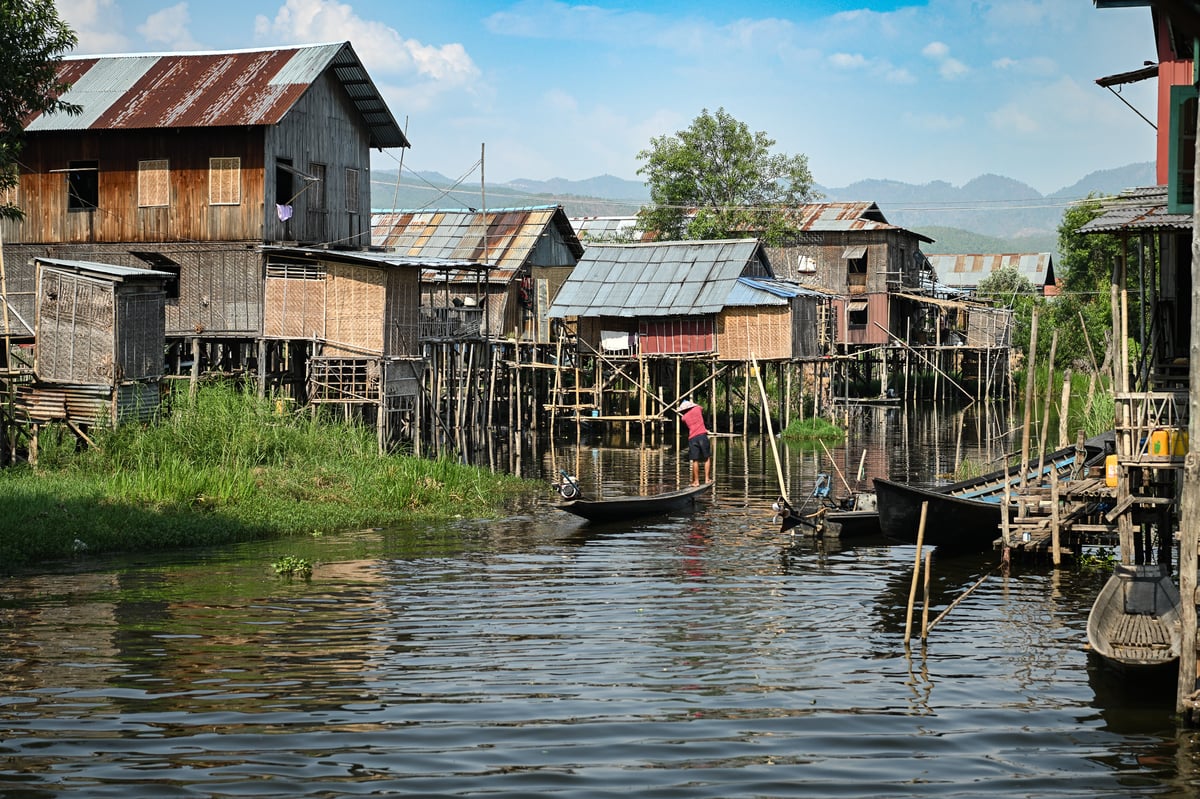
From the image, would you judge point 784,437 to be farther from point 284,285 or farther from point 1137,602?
point 1137,602

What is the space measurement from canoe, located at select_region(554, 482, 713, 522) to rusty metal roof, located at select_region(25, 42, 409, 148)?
36.6 feet

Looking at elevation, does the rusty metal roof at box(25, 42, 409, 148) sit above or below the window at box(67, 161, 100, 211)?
above

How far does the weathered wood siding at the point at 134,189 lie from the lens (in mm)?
25219

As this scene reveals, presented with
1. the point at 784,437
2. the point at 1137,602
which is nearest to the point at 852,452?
the point at 784,437

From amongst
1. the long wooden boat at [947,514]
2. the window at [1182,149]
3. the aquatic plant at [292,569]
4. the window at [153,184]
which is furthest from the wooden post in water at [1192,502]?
the window at [153,184]

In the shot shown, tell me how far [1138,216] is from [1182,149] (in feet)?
3.93

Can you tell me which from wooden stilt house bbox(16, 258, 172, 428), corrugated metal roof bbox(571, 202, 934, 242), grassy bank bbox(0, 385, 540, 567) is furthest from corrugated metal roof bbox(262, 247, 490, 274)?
corrugated metal roof bbox(571, 202, 934, 242)

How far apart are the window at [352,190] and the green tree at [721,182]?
15.9 m

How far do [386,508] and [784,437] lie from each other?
17.8m

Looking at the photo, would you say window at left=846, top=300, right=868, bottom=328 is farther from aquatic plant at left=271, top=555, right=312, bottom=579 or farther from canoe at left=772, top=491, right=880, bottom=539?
aquatic plant at left=271, top=555, right=312, bottom=579

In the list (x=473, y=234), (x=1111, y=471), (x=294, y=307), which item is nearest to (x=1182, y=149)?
(x=1111, y=471)

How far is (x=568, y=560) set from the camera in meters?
15.3

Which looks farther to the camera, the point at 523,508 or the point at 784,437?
the point at 784,437

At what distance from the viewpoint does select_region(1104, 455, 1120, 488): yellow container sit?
13009 mm
